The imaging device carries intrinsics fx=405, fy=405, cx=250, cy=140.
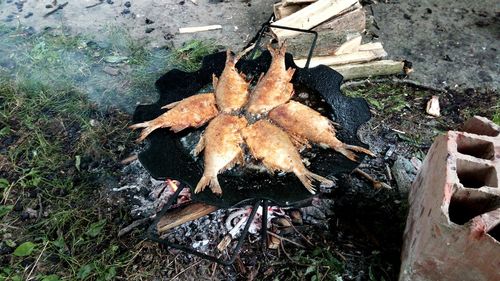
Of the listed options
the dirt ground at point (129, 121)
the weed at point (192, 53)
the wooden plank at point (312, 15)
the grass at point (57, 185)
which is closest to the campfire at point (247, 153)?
the dirt ground at point (129, 121)

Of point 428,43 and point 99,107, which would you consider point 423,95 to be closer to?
point 428,43

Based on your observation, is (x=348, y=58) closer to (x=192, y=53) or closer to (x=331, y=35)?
(x=331, y=35)

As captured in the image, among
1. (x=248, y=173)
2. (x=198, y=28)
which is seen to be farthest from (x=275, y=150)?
(x=198, y=28)

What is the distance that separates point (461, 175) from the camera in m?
3.02

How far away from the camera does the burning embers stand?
3115mm

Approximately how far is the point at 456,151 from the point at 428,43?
12.9 ft

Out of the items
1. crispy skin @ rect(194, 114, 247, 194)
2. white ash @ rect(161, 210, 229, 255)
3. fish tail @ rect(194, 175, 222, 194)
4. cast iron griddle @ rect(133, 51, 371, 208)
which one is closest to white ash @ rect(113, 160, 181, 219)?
white ash @ rect(161, 210, 229, 255)

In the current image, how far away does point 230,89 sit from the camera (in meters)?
3.71

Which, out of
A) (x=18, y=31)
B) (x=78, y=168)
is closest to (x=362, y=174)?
(x=78, y=168)

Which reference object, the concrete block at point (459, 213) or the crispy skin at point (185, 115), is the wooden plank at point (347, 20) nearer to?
the crispy skin at point (185, 115)

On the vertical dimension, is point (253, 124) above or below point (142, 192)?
above

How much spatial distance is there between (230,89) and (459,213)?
2113 mm

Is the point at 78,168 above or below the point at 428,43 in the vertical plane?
below

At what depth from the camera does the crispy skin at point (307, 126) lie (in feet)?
10.4
